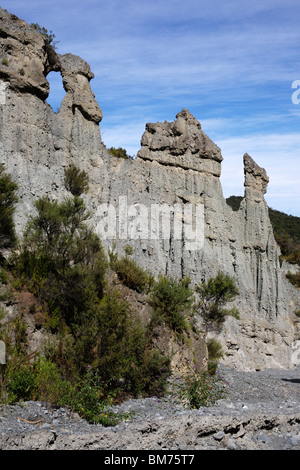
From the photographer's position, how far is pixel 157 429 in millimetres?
8227

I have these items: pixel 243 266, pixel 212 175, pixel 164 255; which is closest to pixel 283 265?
pixel 243 266

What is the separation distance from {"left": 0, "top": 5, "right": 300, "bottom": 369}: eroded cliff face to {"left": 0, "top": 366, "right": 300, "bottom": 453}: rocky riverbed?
11273 mm

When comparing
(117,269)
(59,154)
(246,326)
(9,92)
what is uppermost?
(9,92)

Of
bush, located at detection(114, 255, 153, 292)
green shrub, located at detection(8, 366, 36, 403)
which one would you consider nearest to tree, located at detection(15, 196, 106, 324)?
bush, located at detection(114, 255, 153, 292)

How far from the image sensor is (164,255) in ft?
91.4

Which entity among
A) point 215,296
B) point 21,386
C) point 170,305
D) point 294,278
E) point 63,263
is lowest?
point 21,386

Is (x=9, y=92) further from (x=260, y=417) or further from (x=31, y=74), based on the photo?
(x=260, y=417)

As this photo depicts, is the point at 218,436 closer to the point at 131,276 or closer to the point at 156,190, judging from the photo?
A: the point at 131,276

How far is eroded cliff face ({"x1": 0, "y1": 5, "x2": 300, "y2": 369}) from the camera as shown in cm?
2212

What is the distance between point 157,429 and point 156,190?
2156 cm

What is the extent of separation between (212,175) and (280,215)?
151 feet

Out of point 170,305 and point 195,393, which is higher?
point 170,305

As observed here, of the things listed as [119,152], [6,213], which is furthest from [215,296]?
[6,213]

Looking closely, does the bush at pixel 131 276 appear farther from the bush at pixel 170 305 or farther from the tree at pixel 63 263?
the tree at pixel 63 263
